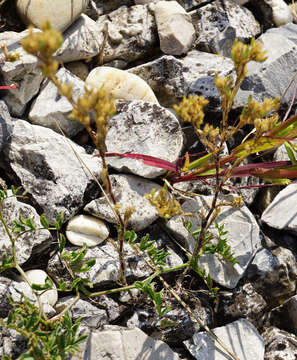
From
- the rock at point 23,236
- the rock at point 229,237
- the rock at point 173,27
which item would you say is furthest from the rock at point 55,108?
the rock at point 229,237

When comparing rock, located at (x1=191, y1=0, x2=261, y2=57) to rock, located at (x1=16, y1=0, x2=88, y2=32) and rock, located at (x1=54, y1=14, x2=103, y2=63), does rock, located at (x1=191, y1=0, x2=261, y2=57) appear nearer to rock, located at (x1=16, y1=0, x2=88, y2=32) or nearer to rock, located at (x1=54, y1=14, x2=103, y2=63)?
rock, located at (x1=54, y1=14, x2=103, y2=63)

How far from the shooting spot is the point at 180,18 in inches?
115

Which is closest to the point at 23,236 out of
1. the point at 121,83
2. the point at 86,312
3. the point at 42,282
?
the point at 42,282

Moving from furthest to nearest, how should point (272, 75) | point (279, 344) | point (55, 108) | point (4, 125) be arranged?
point (272, 75)
point (55, 108)
point (279, 344)
point (4, 125)

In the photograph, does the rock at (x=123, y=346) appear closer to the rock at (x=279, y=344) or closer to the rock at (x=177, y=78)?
the rock at (x=279, y=344)

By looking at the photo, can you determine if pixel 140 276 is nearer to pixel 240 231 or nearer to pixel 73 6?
pixel 240 231

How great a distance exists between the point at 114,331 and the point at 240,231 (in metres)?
0.90

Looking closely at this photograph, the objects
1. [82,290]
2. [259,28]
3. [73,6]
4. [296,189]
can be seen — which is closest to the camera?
[82,290]

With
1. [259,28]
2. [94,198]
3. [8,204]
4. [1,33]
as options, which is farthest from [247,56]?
[259,28]

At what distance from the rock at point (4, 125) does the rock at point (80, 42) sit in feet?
1.65

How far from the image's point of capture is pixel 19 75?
2.45 m

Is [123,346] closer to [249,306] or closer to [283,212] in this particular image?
[249,306]

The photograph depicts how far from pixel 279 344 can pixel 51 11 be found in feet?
7.32

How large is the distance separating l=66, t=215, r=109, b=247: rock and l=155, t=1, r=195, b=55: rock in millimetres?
1289
